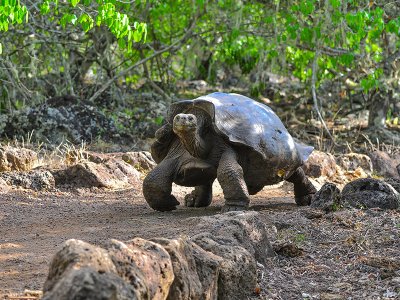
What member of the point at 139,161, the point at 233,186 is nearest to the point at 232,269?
the point at 233,186

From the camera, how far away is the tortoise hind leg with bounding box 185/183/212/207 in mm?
6676

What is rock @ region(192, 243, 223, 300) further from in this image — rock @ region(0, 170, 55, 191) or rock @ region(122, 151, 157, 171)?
rock @ region(122, 151, 157, 171)

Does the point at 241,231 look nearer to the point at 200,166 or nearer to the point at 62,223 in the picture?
the point at 62,223

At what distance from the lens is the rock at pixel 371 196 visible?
5.98 m

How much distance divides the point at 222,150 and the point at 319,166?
2.72 metres

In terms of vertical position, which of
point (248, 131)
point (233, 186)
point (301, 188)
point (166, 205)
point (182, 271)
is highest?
point (248, 131)

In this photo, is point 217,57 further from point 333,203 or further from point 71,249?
point 71,249

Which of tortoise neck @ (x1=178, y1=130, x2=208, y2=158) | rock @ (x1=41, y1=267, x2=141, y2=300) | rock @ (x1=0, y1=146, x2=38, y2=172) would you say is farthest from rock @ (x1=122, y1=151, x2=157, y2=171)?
rock @ (x1=41, y1=267, x2=141, y2=300)

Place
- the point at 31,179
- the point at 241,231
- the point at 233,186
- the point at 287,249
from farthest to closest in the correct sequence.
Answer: the point at 31,179 < the point at 233,186 < the point at 287,249 < the point at 241,231

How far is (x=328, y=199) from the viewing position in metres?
6.12

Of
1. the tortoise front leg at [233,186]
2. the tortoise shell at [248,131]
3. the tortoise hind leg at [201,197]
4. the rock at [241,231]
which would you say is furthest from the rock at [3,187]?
the rock at [241,231]

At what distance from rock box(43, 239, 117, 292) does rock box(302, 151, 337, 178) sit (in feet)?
20.4

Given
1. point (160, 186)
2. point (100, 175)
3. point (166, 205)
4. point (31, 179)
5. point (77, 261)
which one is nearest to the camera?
point (77, 261)

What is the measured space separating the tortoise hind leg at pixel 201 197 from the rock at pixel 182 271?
348cm
